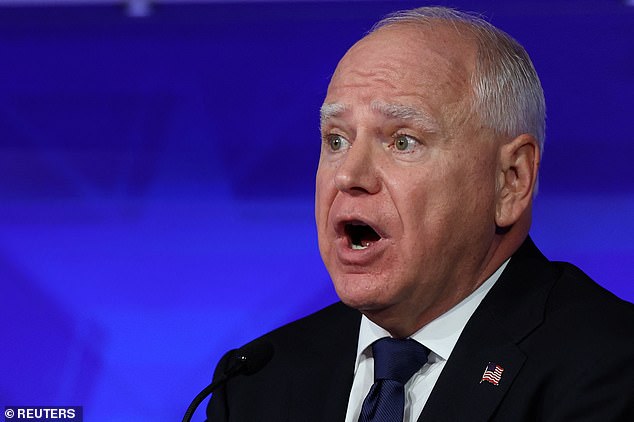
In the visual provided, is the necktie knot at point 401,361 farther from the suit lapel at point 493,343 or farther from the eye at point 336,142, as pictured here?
the eye at point 336,142

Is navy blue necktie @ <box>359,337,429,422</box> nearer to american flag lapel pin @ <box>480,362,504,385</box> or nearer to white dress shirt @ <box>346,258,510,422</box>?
white dress shirt @ <box>346,258,510,422</box>

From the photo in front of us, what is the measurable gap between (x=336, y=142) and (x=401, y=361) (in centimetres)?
46

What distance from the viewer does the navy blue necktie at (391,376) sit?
224cm

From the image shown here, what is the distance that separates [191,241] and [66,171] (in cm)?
39

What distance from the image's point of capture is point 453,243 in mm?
2252

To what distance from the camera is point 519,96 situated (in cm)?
232

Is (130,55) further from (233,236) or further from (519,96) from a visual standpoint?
(519,96)

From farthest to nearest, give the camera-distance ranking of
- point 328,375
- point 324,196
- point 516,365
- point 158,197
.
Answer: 1. point 158,197
2. point 328,375
3. point 324,196
4. point 516,365

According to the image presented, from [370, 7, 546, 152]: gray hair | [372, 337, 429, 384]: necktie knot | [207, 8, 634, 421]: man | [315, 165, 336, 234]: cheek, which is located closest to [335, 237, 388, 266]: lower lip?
[207, 8, 634, 421]: man

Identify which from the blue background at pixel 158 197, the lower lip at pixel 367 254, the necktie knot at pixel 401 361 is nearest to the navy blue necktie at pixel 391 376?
the necktie knot at pixel 401 361

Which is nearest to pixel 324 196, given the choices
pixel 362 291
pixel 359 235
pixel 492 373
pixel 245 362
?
pixel 359 235

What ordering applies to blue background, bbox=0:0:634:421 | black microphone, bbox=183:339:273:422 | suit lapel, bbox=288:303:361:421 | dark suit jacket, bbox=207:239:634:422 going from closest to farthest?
dark suit jacket, bbox=207:239:634:422 < black microphone, bbox=183:339:273:422 < suit lapel, bbox=288:303:361:421 < blue background, bbox=0:0:634:421

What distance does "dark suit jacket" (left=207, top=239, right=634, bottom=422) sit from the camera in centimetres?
211

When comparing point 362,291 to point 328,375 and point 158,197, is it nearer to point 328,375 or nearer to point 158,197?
point 328,375
